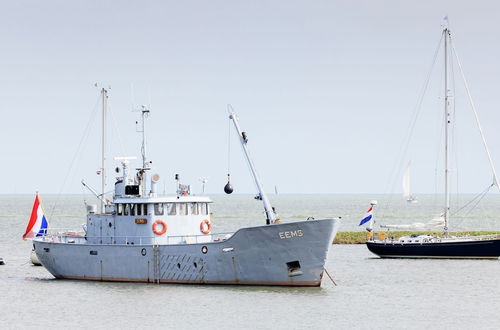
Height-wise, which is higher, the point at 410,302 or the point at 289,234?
the point at 289,234

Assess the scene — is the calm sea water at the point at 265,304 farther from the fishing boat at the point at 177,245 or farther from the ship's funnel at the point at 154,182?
the ship's funnel at the point at 154,182

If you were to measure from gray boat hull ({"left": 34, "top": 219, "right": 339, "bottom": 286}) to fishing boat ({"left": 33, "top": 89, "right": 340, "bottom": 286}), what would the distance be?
51 mm

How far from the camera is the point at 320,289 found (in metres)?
47.3

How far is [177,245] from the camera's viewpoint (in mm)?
47719

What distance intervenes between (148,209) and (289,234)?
28.0 ft

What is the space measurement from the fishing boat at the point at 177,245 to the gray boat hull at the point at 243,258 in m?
0.05

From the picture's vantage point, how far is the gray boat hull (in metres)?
46.1

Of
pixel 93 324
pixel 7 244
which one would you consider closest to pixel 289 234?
pixel 93 324

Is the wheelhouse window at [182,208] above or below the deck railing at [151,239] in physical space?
above

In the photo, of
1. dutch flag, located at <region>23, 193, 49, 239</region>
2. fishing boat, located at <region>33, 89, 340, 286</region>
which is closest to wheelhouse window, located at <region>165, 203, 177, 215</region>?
fishing boat, located at <region>33, 89, 340, 286</region>

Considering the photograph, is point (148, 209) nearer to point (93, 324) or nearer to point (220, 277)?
point (220, 277)

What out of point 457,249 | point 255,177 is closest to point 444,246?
point 457,249

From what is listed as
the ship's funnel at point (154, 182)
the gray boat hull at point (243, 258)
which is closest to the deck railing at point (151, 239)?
the gray boat hull at point (243, 258)

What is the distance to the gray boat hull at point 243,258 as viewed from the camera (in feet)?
151
